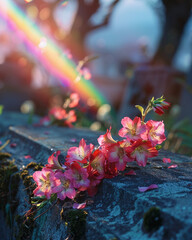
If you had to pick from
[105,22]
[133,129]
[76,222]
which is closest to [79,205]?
[76,222]

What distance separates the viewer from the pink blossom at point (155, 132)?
1392mm

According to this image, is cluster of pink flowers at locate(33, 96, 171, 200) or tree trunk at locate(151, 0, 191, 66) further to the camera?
tree trunk at locate(151, 0, 191, 66)

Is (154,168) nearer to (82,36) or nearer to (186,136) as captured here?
(186,136)

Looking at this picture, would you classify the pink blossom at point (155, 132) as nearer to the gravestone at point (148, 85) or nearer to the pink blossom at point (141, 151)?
the pink blossom at point (141, 151)

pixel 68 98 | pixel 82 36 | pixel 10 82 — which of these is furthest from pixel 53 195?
pixel 82 36

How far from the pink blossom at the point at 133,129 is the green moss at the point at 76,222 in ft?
1.36

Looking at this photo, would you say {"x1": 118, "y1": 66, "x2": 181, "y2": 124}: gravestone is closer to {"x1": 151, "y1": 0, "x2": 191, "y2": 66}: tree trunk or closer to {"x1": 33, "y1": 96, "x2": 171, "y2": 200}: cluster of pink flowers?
{"x1": 151, "y1": 0, "x2": 191, "y2": 66}: tree trunk

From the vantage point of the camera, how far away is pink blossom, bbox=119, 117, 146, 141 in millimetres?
1380

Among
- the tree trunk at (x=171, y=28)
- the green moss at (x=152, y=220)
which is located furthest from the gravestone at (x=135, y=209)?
the tree trunk at (x=171, y=28)

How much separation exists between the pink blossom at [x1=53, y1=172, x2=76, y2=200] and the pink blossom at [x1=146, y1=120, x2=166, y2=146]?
45 centimetres

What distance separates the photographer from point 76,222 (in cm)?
119

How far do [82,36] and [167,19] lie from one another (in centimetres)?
371

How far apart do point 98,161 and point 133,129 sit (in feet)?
0.78

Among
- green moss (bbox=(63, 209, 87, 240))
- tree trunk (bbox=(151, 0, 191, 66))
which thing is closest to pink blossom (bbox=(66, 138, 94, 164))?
green moss (bbox=(63, 209, 87, 240))
